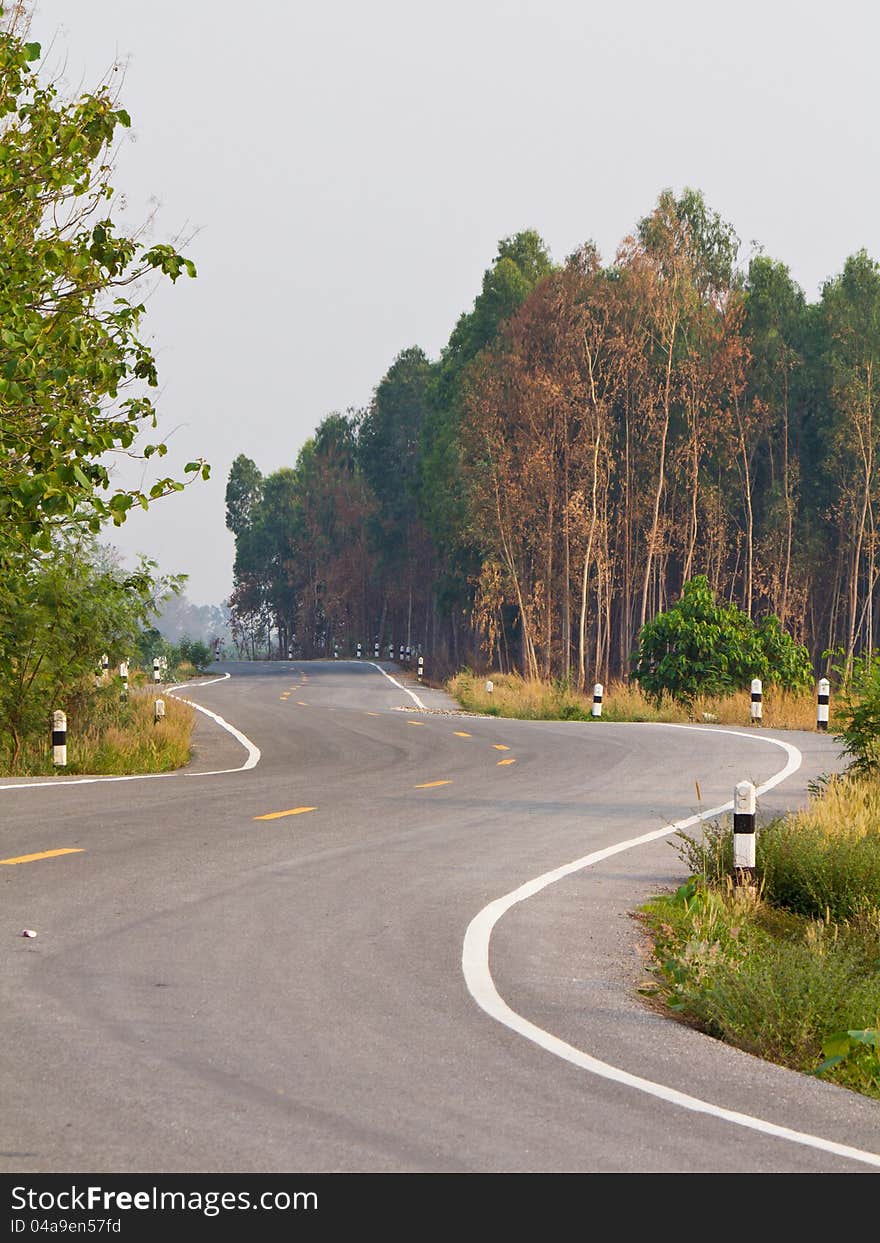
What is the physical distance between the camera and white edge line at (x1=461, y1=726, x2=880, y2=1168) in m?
6.10

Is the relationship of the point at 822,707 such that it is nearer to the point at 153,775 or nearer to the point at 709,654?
the point at 709,654

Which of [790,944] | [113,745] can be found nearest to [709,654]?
[113,745]

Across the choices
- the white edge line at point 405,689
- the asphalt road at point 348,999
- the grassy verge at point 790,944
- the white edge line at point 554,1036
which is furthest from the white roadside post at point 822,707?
the white edge line at point 554,1036

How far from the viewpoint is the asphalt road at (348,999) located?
5.82 metres

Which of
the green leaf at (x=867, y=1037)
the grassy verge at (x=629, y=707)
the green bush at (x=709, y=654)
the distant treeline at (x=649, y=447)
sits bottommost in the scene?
the green leaf at (x=867, y=1037)

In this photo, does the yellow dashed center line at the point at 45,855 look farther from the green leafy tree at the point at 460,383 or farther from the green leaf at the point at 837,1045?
the green leafy tree at the point at 460,383

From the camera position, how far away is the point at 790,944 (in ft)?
34.5

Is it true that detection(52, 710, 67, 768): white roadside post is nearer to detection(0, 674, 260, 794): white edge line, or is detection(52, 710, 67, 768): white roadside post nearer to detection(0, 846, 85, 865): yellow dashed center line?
detection(0, 674, 260, 794): white edge line

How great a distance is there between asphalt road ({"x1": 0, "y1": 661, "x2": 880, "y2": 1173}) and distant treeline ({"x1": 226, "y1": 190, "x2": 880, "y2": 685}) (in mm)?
38411

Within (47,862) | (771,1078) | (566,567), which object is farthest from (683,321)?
(771,1078)

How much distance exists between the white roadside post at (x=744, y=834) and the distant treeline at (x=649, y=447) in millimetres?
41155

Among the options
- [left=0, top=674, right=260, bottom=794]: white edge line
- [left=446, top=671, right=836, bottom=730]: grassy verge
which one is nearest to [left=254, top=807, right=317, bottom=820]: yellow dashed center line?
[left=0, top=674, right=260, bottom=794]: white edge line

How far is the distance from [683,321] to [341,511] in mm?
53814

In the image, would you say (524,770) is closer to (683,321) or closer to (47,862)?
(47,862)
